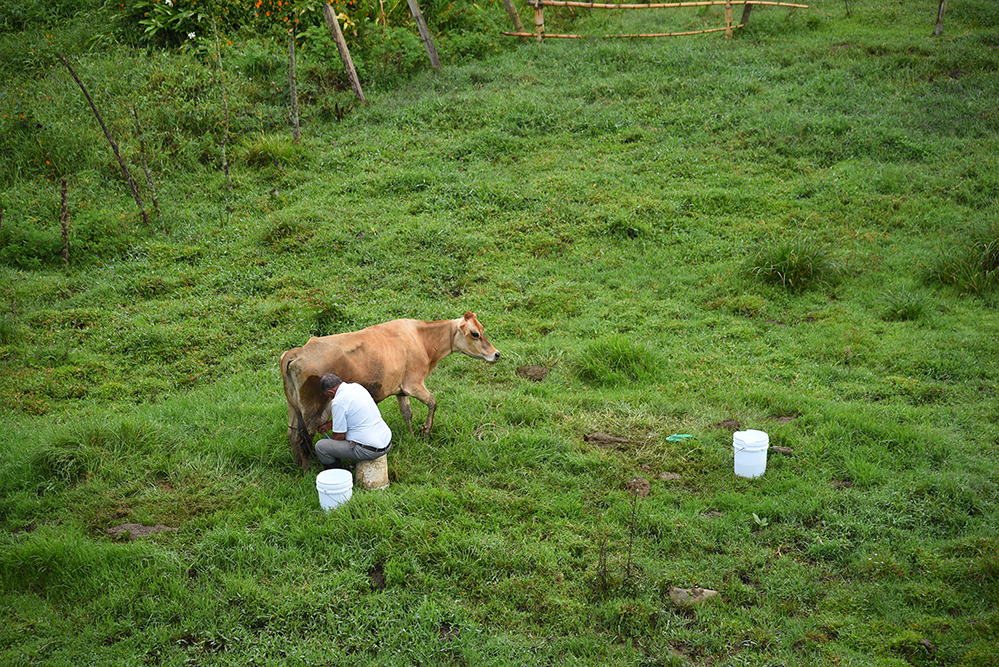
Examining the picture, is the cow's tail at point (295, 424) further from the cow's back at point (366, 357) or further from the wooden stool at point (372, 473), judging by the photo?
the wooden stool at point (372, 473)

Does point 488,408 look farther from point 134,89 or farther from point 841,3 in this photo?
point 841,3

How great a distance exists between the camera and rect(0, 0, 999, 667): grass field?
5.51m

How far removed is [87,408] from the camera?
26.7 feet

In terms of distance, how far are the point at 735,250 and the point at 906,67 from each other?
7506 mm

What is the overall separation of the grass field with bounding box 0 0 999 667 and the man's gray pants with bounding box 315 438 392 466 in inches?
12.7

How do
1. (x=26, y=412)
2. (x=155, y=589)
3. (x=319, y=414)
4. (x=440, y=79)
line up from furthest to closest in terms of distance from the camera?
(x=440, y=79) < (x=26, y=412) < (x=319, y=414) < (x=155, y=589)

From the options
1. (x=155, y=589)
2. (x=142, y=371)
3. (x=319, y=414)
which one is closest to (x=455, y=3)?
(x=142, y=371)

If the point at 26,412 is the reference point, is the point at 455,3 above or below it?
above

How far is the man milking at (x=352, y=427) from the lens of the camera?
20.9 feet

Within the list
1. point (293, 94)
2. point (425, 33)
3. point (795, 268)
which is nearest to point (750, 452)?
point (795, 268)

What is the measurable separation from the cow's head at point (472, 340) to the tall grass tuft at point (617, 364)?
1.39 m

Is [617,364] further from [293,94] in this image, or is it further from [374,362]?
[293,94]

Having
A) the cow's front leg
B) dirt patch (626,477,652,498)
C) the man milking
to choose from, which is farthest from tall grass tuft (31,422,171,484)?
dirt patch (626,477,652,498)

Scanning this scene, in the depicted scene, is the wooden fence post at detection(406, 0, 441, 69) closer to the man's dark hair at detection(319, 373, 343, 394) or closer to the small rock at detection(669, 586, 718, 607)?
the man's dark hair at detection(319, 373, 343, 394)
